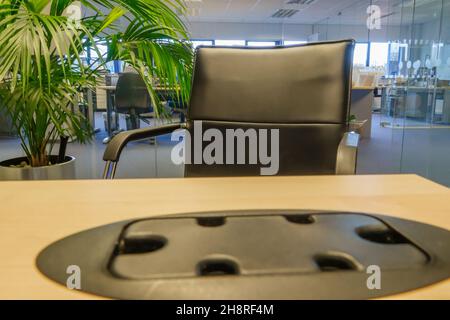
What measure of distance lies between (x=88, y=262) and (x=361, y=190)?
0.52 metres

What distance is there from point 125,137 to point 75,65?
83 cm

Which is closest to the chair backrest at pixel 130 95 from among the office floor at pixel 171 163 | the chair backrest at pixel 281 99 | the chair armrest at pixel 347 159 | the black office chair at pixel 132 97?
the black office chair at pixel 132 97

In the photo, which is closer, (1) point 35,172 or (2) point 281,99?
(2) point 281,99

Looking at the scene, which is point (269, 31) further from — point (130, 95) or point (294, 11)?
point (130, 95)

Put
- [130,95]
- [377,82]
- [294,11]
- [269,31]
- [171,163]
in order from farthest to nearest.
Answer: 1. [269,31]
2. [294,11]
3. [377,82]
4. [130,95]
5. [171,163]

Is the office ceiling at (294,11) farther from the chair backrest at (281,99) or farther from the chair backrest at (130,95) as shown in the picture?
the chair backrest at (281,99)

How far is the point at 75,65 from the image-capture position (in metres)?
1.69

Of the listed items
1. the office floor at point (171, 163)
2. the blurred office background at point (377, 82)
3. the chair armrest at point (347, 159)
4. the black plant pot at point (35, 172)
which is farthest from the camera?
the blurred office background at point (377, 82)

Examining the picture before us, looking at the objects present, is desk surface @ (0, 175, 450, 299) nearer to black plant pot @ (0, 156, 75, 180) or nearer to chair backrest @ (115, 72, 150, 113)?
black plant pot @ (0, 156, 75, 180)

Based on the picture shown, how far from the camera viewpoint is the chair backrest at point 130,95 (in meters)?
4.24

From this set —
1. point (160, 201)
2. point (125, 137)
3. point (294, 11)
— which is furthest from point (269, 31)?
point (160, 201)

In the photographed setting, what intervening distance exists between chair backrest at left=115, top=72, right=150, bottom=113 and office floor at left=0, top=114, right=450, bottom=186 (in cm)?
33

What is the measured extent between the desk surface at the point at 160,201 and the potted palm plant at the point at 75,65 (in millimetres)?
837
